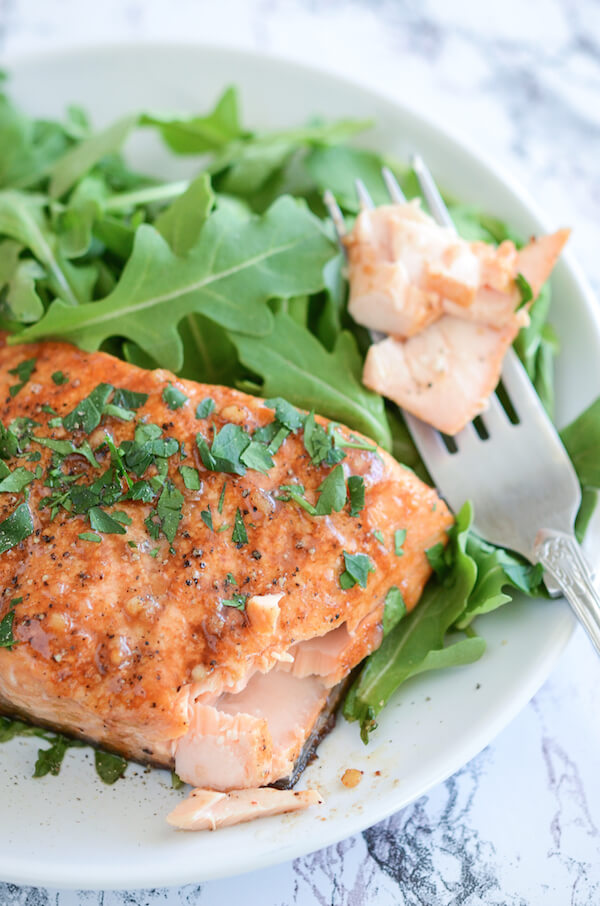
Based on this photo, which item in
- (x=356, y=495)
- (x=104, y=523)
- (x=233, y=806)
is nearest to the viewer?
(x=233, y=806)

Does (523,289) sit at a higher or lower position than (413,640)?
higher

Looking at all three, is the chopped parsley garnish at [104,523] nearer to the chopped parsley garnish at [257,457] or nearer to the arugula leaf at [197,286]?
the chopped parsley garnish at [257,457]

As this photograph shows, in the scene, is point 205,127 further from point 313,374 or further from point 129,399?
point 129,399

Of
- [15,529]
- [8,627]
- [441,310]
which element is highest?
[441,310]

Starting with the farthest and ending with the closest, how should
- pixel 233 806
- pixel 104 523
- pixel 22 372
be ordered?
1. pixel 22 372
2. pixel 104 523
3. pixel 233 806

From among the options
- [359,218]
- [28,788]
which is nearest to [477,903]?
[28,788]

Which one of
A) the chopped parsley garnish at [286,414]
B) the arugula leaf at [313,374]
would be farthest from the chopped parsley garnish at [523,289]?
the chopped parsley garnish at [286,414]

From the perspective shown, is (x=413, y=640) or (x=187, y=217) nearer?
(x=413, y=640)

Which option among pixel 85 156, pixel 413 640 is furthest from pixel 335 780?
pixel 85 156

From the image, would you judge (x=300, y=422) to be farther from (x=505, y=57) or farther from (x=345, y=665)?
(x=505, y=57)
